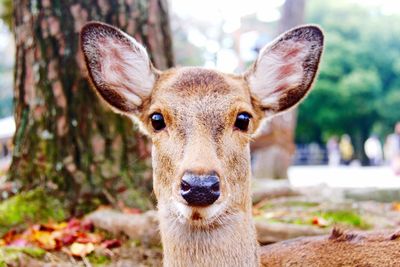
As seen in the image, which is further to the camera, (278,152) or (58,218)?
(278,152)

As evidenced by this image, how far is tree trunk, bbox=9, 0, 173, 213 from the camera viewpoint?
5496 mm

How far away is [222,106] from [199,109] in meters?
0.13

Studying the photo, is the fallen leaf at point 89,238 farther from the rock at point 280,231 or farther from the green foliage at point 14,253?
the rock at point 280,231

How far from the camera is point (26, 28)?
568 centimetres

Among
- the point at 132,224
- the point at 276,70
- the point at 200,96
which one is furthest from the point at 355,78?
the point at 200,96

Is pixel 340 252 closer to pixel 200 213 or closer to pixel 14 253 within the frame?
pixel 200 213

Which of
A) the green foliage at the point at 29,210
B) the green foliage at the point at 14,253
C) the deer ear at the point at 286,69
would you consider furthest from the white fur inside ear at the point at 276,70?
the green foliage at the point at 29,210

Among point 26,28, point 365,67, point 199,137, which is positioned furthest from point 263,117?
point 365,67

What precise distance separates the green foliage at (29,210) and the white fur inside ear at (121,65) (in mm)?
1864

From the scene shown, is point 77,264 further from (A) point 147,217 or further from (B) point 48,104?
(B) point 48,104

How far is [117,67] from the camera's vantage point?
12.9 feet

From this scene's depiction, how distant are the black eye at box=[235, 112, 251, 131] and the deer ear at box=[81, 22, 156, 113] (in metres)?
0.65

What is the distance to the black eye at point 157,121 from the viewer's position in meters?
3.53

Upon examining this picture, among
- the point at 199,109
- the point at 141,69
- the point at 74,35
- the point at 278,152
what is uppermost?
the point at 74,35
